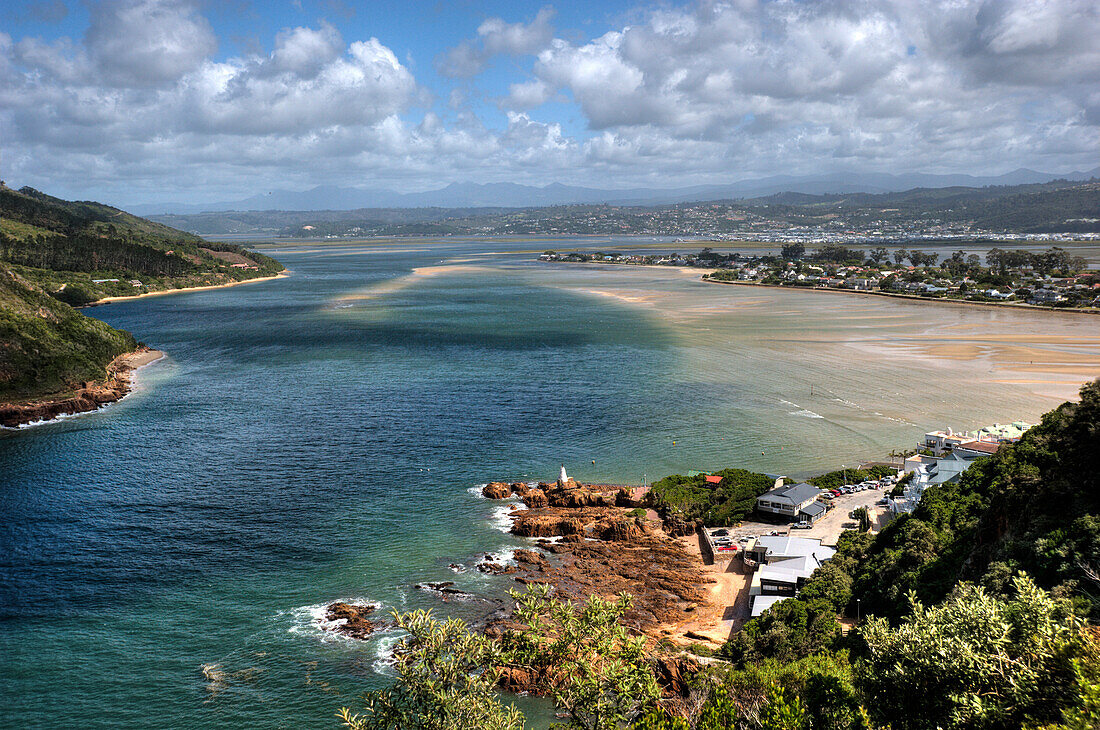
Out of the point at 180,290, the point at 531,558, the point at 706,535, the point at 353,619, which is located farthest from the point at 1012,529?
the point at 180,290

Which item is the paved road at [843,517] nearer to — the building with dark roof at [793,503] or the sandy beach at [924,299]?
the building with dark roof at [793,503]

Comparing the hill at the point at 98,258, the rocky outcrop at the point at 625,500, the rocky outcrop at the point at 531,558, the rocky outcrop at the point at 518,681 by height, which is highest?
the hill at the point at 98,258

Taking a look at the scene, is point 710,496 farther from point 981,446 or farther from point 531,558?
point 981,446

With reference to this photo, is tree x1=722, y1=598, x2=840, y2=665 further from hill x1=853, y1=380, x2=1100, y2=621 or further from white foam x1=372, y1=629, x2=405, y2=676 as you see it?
white foam x1=372, y1=629, x2=405, y2=676

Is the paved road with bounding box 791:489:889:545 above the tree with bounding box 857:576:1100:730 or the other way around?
the other way around

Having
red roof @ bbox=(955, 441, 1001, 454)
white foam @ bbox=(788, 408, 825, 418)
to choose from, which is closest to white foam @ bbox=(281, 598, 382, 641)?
red roof @ bbox=(955, 441, 1001, 454)

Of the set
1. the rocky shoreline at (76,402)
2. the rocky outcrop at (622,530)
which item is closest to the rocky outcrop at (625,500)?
the rocky outcrop at (622,530)
